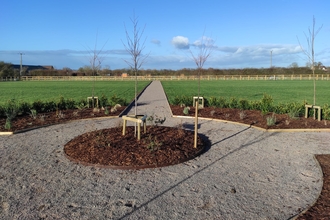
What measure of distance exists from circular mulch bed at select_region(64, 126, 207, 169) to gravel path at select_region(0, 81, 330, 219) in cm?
21

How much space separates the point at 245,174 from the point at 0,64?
327 ft

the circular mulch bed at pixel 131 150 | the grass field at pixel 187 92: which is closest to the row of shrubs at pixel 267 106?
the circular mulch bed at pixel 131 150

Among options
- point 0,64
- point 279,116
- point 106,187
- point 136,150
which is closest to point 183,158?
point 136,150

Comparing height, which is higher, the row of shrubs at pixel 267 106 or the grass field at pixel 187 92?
the grass field at pixel 187 92

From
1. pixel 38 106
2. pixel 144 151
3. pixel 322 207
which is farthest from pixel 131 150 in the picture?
pixel 38 106

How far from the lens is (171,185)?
194 inches

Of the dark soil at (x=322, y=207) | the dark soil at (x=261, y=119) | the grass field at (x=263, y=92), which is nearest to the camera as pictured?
the dark soil at (x=322, y=207)

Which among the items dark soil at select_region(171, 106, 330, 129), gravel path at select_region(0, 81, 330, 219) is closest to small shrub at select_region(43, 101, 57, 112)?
gravel path at select_region(0, 81, 330, 219)

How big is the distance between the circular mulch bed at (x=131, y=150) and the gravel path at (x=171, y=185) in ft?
0.68

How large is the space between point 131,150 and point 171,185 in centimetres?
184

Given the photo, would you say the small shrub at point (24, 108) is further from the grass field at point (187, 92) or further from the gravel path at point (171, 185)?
the grass field at point (187, 92)

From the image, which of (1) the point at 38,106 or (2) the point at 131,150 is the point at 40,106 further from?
(2) the point at 131,150

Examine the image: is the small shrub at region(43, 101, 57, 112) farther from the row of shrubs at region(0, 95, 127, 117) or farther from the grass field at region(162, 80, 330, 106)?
the grass field at region(162, 80, 330, 106)

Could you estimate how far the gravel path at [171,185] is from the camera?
4004 mm
